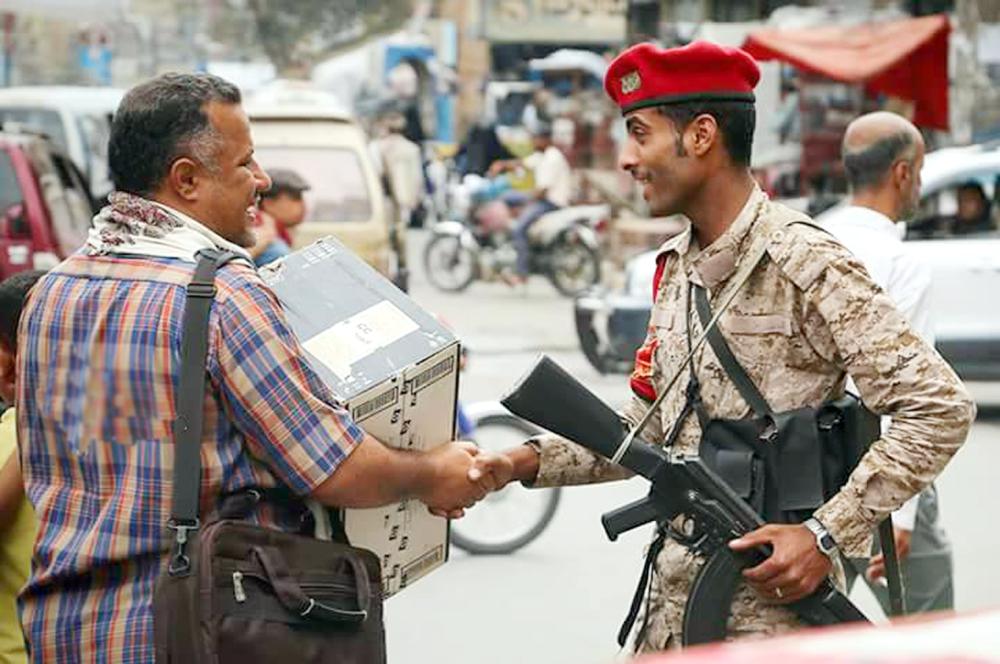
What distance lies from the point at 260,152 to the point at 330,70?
2465 centimetres

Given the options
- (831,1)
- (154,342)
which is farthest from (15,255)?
(831,1)

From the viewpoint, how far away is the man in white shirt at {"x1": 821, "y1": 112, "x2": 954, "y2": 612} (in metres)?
5.21

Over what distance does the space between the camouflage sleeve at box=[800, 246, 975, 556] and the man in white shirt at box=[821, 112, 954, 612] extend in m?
1.88

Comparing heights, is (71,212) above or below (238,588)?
below

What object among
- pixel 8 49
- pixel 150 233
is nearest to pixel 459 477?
pixel 150 233

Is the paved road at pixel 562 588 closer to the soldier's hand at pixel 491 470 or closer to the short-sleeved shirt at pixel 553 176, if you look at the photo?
the soldier's hand at pixel 491 470

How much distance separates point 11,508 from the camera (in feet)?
12.6

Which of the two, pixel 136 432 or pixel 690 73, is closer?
pixel 136 432

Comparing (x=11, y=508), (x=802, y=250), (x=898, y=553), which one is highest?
(x=802, y=250)

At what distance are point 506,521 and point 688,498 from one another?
535 cm

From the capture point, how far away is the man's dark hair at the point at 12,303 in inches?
160

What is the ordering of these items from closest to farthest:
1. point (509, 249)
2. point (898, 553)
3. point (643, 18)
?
point (898, 553)
point (509, 249)
point (643, 18)

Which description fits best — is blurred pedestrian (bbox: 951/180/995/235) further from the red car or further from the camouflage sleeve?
the camouflage sleeve

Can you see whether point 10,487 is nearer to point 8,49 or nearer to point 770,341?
point 770,341
